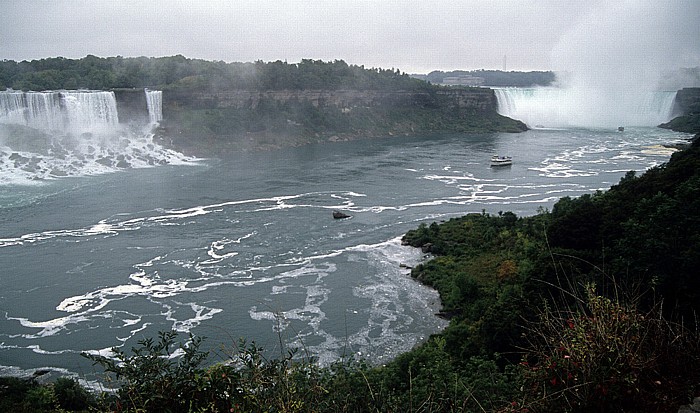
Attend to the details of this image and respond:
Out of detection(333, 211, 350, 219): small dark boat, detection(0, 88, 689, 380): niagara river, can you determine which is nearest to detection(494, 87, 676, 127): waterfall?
detection(0, 88, 689, 380): niagara river

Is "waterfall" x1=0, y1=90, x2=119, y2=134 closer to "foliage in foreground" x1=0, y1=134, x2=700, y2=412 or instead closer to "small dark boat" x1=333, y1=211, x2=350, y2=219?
"small dark boat" x1=333, y1=211, x2=350, y2=219

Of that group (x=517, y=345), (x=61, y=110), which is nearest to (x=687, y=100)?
(x=61, y=110)

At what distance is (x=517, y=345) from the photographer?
29.8 ft

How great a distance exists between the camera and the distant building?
12888cm

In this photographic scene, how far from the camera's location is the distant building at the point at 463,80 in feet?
423

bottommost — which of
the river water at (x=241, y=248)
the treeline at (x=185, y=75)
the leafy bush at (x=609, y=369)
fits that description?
the river water at (x=241, y=248)

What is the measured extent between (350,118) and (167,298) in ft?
161

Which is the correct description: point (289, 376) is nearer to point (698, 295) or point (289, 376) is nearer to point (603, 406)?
point (603, 406)

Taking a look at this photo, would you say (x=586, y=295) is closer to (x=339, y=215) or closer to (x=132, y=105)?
(x=339, y=215)

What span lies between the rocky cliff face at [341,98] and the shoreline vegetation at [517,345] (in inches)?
1522

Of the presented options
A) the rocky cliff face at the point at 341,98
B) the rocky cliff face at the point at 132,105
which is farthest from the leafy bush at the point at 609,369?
the rocky cliff face at the point at 341,98

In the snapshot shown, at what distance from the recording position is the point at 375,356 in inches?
503

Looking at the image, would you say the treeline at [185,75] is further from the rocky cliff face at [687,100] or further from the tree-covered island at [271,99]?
the rocky cliff face at [687,100]

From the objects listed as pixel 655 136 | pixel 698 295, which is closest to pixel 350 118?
pixel 655 136
